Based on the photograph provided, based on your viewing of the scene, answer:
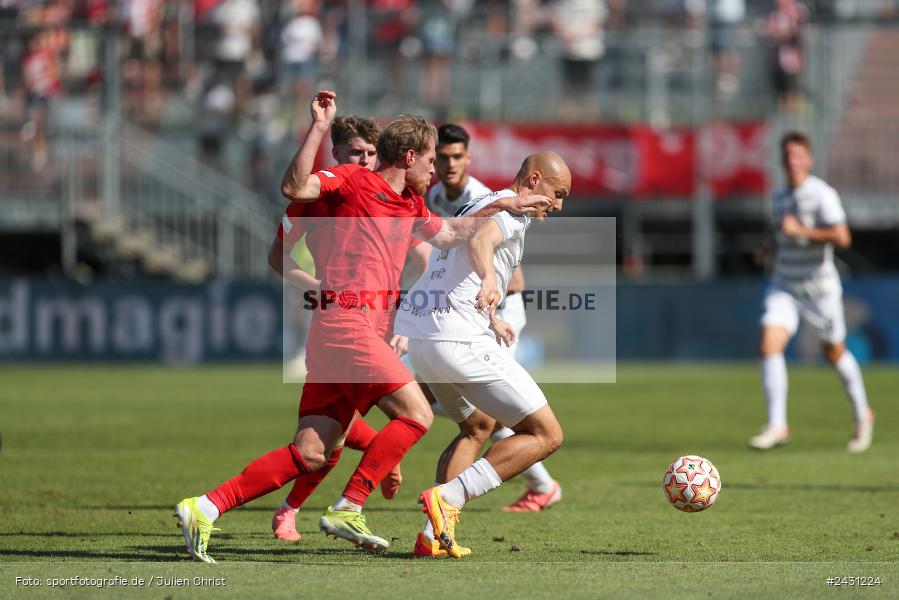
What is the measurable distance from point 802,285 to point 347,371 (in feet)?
22.3

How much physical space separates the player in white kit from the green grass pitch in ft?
1.13

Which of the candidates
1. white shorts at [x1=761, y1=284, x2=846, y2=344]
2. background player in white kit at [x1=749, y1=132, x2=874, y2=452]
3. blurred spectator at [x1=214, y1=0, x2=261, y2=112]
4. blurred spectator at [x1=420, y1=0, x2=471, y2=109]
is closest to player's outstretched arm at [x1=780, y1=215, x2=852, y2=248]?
background player in white kit at [x1=749, y1=132, x2=874, y2=452]

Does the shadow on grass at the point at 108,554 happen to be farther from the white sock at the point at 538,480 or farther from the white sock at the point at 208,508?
the white sock at the point at 538,480

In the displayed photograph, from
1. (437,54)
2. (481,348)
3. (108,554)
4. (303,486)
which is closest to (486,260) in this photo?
(481,348)

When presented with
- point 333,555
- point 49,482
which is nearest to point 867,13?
point 49,482

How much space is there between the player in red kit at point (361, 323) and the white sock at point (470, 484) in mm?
284

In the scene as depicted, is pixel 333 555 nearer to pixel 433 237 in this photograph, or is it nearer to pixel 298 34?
pixel 433 237

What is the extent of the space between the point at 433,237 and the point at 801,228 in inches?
240

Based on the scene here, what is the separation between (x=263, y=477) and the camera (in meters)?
6.96

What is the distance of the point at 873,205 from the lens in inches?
1053

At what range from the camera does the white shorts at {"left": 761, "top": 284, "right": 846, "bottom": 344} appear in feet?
41.5

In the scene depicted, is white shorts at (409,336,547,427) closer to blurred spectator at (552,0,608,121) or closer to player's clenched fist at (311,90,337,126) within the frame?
player's clenched fist at (311,90,337,126)

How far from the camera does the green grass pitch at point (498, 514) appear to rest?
635cm

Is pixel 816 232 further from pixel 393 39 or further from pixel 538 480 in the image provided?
pixel 393 39
